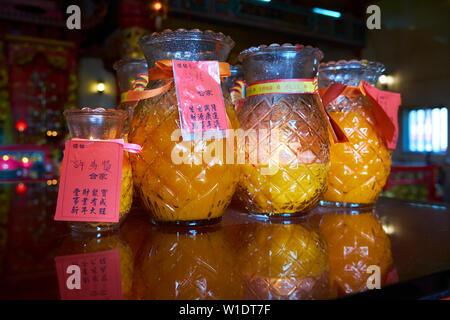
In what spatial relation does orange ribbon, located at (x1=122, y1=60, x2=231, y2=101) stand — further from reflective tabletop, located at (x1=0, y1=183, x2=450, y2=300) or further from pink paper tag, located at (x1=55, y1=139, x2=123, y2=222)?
reflective tabletop, located at (x1=0, y1=183, x2=450, y2=300)

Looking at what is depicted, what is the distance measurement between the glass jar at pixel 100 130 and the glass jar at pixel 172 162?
1.0 inches

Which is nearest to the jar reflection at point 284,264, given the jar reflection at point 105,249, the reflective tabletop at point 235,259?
the reflective tabletop at point 235,259

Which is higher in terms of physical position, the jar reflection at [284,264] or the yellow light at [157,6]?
the yellow light at [157,6]

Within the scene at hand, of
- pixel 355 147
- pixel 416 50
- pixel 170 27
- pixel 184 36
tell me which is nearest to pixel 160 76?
pixel 184 36

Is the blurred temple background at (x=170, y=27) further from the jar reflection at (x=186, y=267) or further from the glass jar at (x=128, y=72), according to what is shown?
the jar reflection at (x=186, y=267)

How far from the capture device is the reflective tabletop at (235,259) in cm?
33

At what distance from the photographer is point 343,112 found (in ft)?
2.48

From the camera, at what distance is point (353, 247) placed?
0.49 m

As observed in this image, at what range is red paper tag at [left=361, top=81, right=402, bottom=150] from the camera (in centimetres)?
74

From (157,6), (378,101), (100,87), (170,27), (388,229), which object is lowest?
(388,229)

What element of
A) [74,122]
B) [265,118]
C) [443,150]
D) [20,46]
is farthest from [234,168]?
[443,150]

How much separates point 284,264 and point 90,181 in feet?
1.04

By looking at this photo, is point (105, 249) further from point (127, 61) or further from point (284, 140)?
point (127, 61)

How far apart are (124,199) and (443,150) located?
8.39 meters
